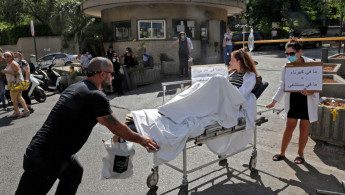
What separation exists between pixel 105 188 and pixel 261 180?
2206mm

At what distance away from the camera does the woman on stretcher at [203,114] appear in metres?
3.31

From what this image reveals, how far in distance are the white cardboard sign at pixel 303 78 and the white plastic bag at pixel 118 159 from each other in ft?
8.68

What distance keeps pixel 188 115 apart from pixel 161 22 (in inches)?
505

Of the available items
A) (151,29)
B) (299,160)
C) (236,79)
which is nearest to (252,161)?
(299,160)

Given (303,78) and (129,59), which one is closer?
(303,78)

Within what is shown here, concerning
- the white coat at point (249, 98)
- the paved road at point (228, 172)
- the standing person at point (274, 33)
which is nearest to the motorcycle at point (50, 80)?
the paved road at point (228, 172)

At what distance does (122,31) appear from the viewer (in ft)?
54.2

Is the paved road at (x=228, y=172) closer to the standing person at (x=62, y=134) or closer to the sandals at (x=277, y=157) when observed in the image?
the sandals at (x=277, y=157)

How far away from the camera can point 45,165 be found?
2613 millimetres

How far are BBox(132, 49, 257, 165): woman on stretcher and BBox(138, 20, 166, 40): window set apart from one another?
1178 cm

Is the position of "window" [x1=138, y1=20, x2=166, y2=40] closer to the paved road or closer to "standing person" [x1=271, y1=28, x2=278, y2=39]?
the paved road

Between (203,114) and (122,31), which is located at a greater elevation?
(122,31)

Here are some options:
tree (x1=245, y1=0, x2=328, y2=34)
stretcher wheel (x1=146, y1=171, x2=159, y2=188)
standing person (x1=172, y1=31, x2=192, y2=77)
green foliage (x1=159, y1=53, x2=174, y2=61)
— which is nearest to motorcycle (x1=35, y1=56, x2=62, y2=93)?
green foliage (x1=159, y1=53, x2=174, y2=61)

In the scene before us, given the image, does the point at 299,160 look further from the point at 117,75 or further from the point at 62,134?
the point at 117,75
